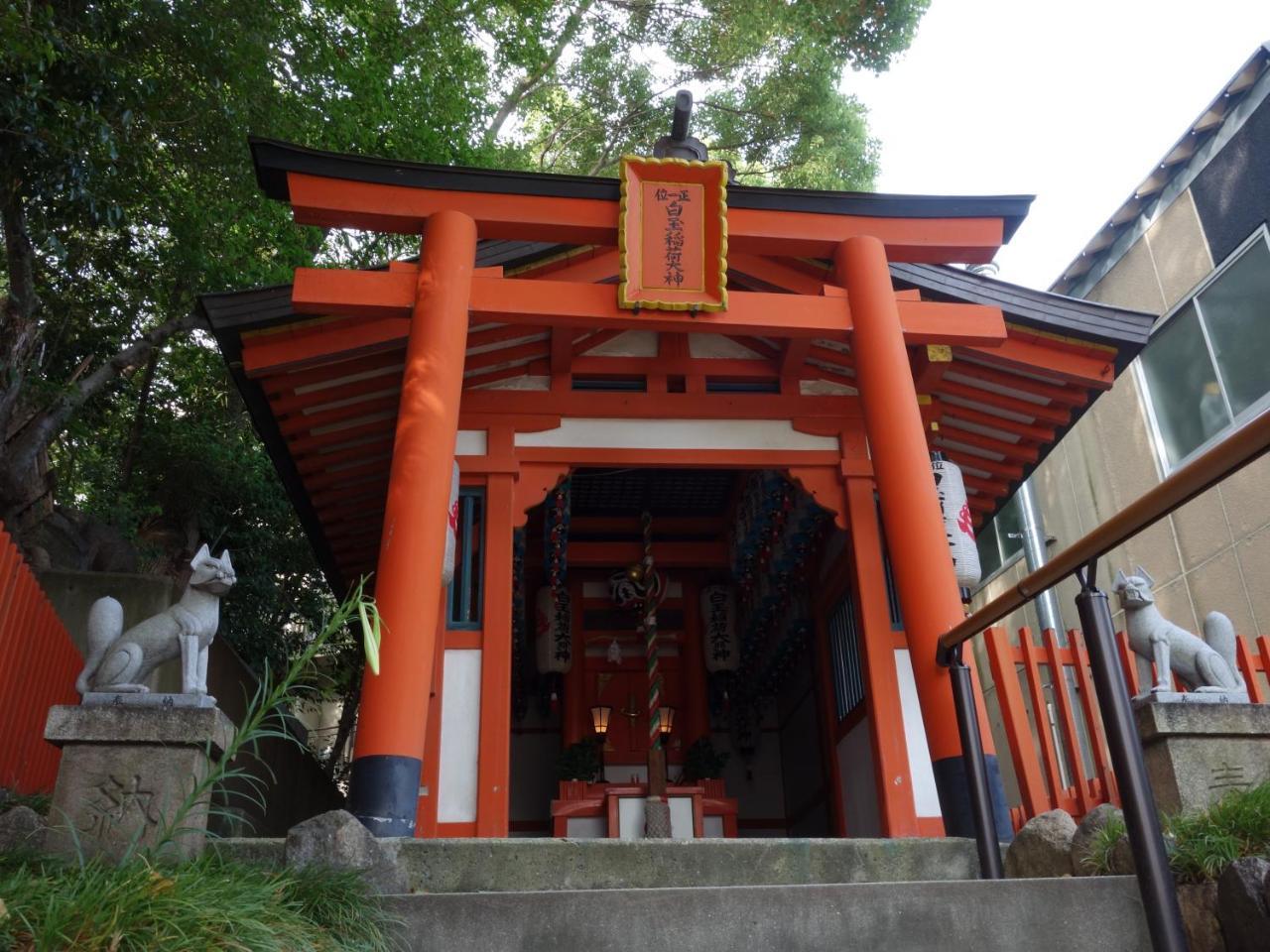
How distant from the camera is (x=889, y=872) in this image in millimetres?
3924

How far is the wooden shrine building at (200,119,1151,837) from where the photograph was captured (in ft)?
18.2

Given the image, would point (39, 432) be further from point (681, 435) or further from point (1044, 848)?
point (1044, 848)

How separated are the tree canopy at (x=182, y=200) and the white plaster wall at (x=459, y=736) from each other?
376cm

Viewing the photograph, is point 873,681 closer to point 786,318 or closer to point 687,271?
point 786,318

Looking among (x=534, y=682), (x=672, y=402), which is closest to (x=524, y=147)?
(x=534, y=682)

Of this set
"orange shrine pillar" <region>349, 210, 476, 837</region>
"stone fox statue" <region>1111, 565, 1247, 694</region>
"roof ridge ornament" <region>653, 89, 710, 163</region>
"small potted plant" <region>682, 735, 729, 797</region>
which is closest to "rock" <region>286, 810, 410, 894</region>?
"orange shrine pillar" <region>349, 210, 476, 837</region>

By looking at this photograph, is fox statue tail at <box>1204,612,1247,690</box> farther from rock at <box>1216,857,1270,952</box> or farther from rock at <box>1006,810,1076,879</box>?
rock at <box>1216,857,1270,952</box>

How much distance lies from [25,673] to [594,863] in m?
4.00

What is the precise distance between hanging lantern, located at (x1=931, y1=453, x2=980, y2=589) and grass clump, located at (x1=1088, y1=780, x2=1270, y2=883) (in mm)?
3225

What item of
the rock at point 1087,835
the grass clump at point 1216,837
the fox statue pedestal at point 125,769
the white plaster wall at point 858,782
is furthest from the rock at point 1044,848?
the white plaster wall at point 858,782

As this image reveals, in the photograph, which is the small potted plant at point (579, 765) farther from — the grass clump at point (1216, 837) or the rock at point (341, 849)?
the grass clump at point (1216, 837)

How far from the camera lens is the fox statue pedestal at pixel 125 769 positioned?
3.43m

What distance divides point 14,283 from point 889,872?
820 cm

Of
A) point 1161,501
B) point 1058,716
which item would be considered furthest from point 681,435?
point 1161,501
